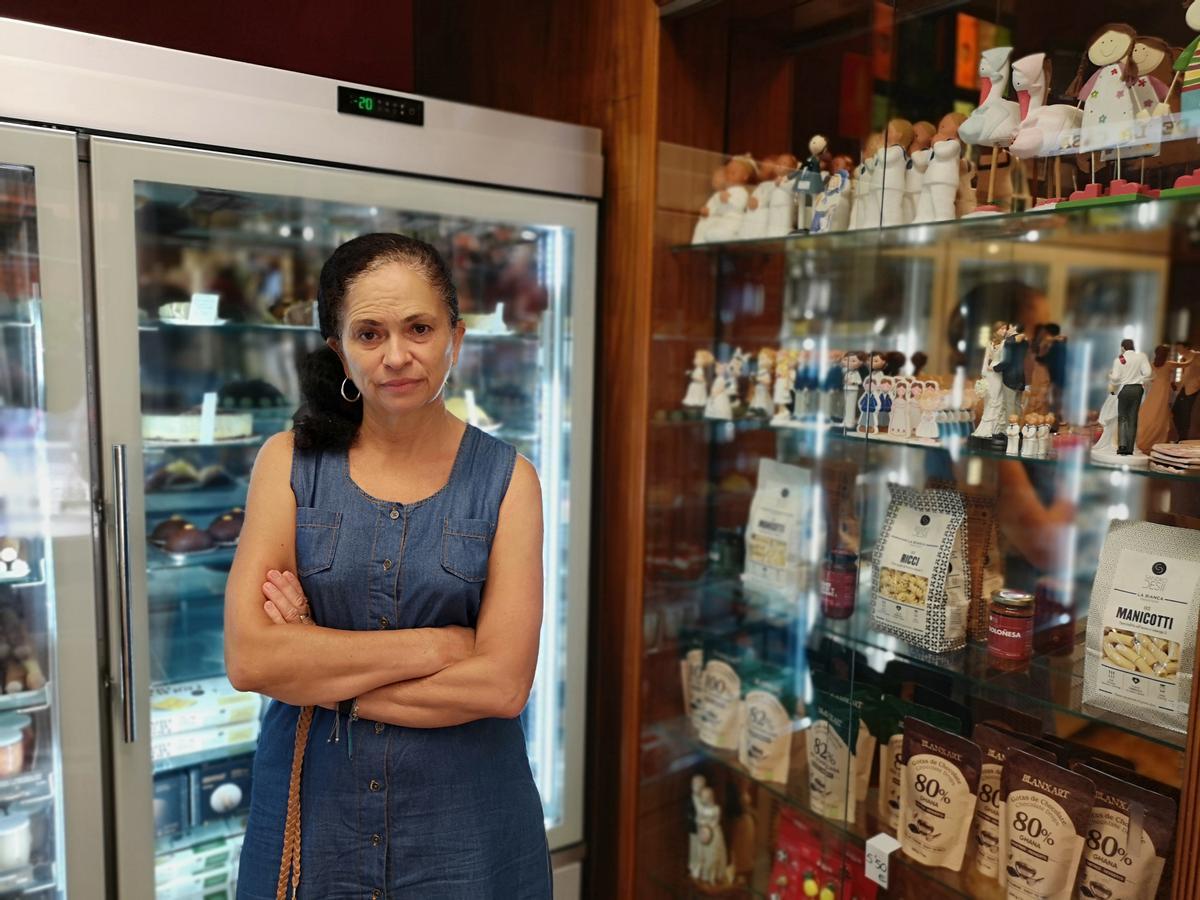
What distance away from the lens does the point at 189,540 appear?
2.16 m

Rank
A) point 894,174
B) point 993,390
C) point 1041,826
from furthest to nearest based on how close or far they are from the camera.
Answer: point 894,174 < point 993,390 < point 1041,826

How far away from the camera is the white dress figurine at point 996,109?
5.63 ft

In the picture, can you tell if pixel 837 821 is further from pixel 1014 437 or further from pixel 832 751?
→ pixel 1014 437

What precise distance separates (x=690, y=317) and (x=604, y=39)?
2.51ft

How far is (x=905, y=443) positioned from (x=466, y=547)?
1.00 metres

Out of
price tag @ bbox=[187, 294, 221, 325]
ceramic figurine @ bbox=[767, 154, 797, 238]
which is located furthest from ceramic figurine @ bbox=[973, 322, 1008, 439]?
price tag @ bbox=[187, 294, 221, 325]

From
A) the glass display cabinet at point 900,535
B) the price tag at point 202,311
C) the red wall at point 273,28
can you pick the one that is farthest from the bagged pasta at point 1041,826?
the red wall at point 273,28

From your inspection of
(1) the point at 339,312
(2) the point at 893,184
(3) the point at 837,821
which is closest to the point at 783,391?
(2) the point at 893,184

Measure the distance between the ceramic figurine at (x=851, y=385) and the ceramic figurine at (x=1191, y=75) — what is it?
782 mm

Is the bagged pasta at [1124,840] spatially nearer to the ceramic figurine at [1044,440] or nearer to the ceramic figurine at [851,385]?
the ceramic figurine at [1044,440]

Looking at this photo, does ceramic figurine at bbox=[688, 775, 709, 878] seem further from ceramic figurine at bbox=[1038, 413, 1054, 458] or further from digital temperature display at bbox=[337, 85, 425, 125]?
digital temperature display at bbox=[337, 85, 425, 125]

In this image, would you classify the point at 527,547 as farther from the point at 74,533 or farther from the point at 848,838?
the point at 848,838

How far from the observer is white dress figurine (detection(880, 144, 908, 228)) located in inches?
74.9

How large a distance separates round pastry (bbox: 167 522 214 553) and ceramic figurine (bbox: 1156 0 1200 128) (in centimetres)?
222
